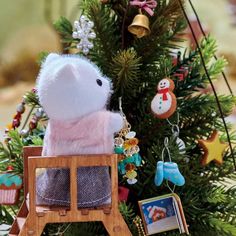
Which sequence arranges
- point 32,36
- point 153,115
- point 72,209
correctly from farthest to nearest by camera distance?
point 32,36 → point 153,115 → point 72,209

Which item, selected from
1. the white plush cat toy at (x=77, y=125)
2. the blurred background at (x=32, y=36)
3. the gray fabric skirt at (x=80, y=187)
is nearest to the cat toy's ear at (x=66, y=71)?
the white plush cat toy at (x=77, y=125)

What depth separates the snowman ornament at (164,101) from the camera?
0.66 metres

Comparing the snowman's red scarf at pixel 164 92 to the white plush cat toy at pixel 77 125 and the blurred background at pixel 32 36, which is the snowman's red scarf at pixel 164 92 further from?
the blurred background at pixel 32 36

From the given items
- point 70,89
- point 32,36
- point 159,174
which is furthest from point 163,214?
point 32,36

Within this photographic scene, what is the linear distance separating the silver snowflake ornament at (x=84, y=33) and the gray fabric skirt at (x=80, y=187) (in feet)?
0.55

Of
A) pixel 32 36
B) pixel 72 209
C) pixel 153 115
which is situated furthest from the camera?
Result: pixel 32 36

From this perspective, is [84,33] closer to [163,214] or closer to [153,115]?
[153,115]

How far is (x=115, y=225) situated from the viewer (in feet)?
2.02

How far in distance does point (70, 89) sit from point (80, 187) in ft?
0.35

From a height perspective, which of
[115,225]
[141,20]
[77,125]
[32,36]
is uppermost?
[32,36]

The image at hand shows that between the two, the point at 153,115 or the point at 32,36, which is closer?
the point at 153,115

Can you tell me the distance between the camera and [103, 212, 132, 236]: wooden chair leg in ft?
2.02

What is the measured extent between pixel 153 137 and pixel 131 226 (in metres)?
0.12

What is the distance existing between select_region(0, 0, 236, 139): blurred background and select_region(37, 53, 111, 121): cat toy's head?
622mm
